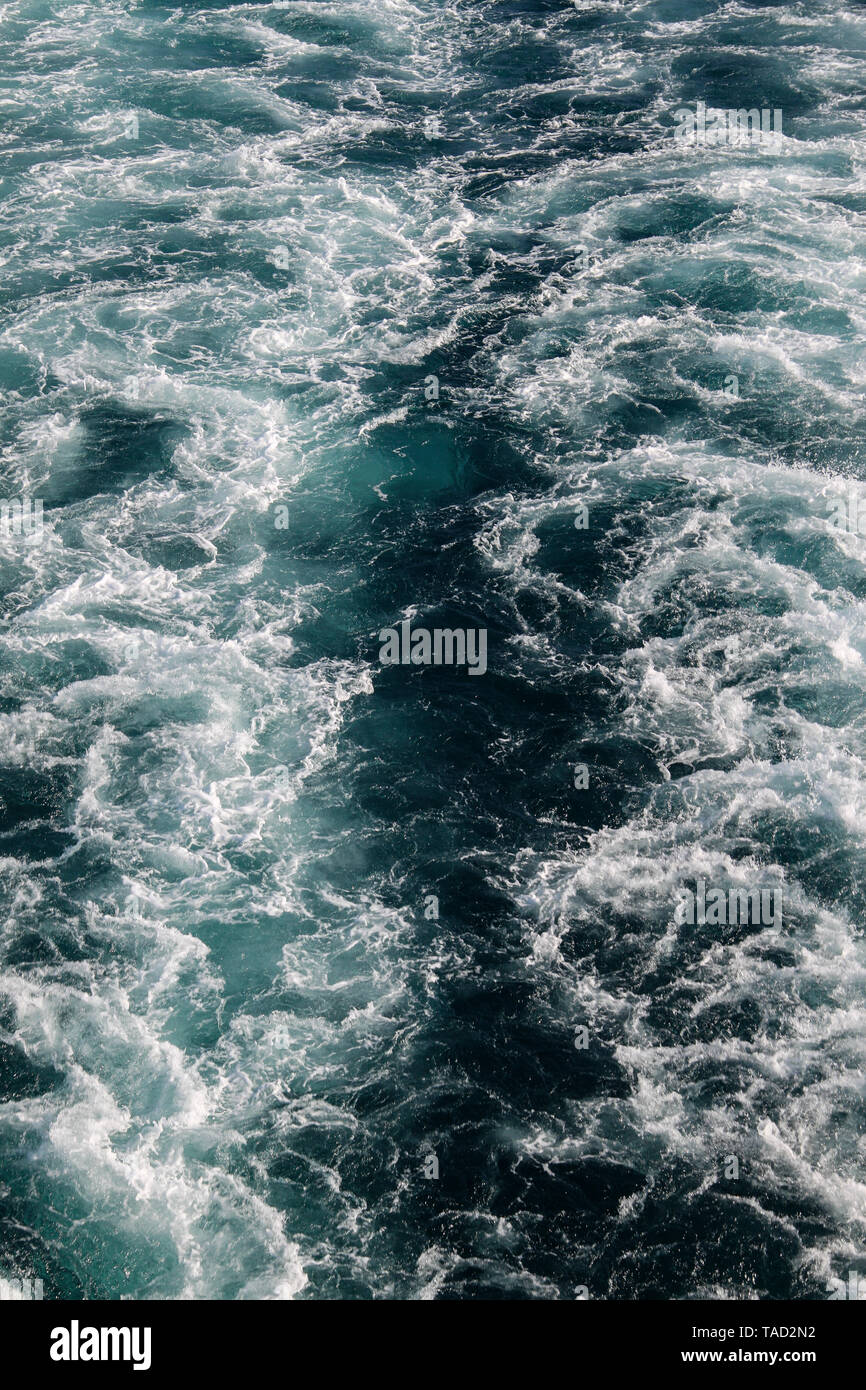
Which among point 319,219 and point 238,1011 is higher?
point 319,219

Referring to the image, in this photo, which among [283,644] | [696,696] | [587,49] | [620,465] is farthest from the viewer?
[587,49]

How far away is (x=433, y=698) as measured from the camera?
137 ft

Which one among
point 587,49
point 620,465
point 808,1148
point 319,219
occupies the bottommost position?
point 808,1148

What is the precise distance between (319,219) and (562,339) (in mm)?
18080

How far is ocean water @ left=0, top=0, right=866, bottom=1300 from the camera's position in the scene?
1160 inches

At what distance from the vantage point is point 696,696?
4062cm

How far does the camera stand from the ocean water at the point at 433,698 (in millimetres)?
29469

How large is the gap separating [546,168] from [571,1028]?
54.4 meters
